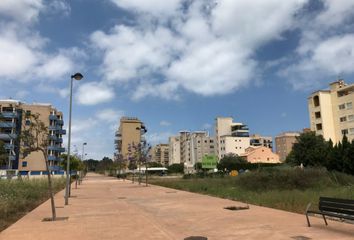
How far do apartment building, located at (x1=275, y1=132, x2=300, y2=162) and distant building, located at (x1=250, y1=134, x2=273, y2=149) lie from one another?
557 cm

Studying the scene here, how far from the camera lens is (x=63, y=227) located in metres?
11.4

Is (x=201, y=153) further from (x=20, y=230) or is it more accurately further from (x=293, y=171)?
(x=20, y=230)

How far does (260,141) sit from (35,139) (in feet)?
545

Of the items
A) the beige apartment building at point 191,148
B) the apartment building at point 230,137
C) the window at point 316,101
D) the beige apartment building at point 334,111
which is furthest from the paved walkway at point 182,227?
the apartment building at point 230,137

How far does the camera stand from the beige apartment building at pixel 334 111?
7606 cm

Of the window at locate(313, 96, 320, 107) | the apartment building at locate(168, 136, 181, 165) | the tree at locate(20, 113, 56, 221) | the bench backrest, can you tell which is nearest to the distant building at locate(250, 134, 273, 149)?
the apartment building at locate(168, 136, 181, 165)

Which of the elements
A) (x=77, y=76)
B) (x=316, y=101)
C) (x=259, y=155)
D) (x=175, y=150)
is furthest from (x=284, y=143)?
(x=77, y=76)

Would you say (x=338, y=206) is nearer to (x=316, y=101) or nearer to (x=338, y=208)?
(x=338, y=208)

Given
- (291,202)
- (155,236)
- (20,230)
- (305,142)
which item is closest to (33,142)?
(20,230)

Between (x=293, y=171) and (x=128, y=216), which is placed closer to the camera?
(x=128, y=216)

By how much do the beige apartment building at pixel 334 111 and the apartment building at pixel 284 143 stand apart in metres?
91.0

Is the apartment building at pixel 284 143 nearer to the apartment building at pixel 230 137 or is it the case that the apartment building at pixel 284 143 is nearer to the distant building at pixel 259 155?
the apartment building at pixel 230 137

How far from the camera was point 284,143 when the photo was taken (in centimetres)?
17262

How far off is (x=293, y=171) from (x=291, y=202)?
10.2 m
